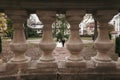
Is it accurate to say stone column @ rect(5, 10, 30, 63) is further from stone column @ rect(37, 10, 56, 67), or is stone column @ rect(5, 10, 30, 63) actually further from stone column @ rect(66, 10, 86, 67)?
stone column @ rect(66, 10, 86, 67)

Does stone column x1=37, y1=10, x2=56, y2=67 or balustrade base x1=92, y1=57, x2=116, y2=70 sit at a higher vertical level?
stone column x1=37, y1=10, x2=56, y2=67

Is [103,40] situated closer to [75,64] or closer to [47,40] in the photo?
[75,64]

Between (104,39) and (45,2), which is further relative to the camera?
(104,39)

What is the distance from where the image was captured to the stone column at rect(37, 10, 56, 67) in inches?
94.9

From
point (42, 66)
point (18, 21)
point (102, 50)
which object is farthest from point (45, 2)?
point (102, 50)

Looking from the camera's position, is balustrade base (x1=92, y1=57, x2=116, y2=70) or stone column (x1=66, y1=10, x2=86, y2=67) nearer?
stone column (x1=66, y1=10, x2=86, y2=67)

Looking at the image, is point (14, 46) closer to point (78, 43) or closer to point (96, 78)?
point (78, 43)

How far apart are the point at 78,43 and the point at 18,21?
0.82m

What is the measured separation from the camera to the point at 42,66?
8.13ft

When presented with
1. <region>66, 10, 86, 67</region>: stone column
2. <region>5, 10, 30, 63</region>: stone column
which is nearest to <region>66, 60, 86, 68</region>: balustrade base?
<region>66, 10, 86, 67</region>: stone column

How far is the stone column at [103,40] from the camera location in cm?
244

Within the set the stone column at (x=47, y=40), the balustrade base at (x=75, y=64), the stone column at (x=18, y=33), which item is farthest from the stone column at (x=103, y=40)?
the stone column at (x=18, y=33)

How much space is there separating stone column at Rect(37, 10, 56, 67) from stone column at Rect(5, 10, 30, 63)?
0.22 m

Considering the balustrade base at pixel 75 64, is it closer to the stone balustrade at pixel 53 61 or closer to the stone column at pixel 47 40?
the stone balustrade at pixel 53 61
